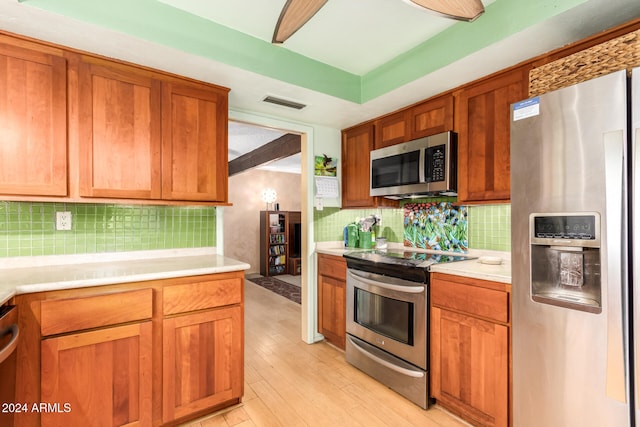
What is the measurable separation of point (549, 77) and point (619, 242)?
81 cm

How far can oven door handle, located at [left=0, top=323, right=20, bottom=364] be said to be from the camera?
1155 millimetres

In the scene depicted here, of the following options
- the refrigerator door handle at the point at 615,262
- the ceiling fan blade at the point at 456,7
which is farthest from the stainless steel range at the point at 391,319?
the ceiling fan blade at the point at 456,7

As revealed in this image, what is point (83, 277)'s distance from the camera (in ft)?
5.13

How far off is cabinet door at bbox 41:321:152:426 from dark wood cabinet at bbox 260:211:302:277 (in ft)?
15.7

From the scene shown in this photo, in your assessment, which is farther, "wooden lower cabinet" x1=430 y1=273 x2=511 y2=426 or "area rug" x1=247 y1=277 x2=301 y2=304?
"area rug" x1=247 y1=277 x2=301 y2=304

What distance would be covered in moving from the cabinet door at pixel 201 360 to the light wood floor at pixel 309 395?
165 mm

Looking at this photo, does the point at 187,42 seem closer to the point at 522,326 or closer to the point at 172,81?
the point at 172,81

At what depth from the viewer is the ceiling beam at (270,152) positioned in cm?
378

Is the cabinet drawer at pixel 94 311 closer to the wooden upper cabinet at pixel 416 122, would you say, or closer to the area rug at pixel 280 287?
the wooden upper cabinet at pixel 416 122

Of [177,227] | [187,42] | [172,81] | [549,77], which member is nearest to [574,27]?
[549,77]

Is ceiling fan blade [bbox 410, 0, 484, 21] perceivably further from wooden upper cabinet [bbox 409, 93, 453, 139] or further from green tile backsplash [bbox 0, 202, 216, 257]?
green tile backsplash [bbox 0, 202, 216, 257]

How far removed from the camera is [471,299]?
1793mm

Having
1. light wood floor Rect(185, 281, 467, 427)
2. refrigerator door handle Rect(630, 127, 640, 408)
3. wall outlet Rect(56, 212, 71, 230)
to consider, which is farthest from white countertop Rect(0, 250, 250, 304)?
refrigerator door handle Rect(630, 127, 640, 408)

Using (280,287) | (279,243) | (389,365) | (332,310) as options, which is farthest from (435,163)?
(279,243)
